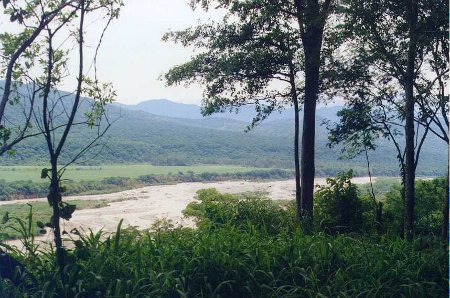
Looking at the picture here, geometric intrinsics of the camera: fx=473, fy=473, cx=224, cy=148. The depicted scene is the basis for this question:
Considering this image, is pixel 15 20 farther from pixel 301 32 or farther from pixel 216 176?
pixel 216 176

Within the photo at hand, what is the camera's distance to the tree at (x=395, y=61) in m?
4.31

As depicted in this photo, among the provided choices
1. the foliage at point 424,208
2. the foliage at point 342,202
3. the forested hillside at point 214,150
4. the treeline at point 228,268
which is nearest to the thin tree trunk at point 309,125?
the foliage at point 342,202

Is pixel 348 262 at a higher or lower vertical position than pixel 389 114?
lower

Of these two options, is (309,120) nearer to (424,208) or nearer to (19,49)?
(424,208)

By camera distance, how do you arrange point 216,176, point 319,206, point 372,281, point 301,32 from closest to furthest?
1. point 372,281
2. point 301,32
3. point 319,206
4. point 216,176

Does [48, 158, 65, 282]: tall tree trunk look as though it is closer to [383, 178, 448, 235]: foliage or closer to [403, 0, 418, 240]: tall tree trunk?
[403, 0, 418, 240]: tall tree trunk

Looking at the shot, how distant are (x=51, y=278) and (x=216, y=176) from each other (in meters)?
12.2

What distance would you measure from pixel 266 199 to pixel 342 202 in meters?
1.05

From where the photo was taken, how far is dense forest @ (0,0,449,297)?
8.86 feet

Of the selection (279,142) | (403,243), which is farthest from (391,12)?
(279,142)

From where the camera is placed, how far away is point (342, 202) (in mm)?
6160

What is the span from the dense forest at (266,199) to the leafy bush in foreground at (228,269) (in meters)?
0.01

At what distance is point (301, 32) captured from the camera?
6.02m

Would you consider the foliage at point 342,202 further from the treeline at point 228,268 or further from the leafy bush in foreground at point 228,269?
the leafy bush in foreground at point 228,269
